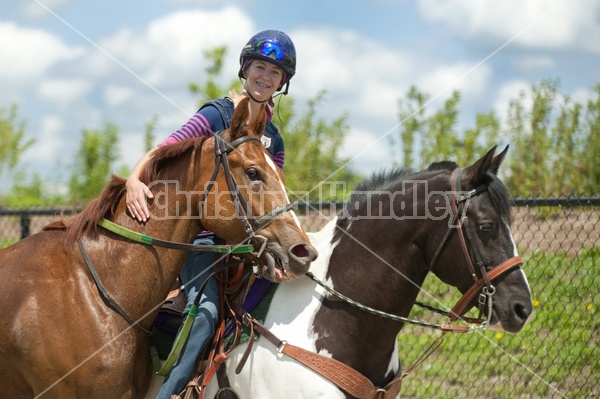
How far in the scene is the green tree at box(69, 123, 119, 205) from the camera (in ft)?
66.8

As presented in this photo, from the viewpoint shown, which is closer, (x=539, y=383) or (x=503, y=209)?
(x=503, y=209)

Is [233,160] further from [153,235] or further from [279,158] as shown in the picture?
→ [279,158]

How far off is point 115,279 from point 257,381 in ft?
3.43

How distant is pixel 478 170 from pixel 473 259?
1.67ft

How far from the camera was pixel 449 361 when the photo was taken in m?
7.81

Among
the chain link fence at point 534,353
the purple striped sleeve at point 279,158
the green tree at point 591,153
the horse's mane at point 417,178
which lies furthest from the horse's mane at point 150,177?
the green tree at point 591,153

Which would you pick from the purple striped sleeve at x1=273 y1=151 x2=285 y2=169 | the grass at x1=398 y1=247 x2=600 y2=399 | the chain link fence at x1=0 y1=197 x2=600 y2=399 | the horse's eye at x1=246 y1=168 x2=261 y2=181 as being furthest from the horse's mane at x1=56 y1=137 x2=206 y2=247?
the grass at x1=398 y1=247 x2=600 y2=399

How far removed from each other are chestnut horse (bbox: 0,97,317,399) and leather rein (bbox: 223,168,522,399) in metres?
0.46

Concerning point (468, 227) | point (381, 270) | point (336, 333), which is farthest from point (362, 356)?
point (468, 227)

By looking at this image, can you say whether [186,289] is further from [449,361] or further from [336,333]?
[449,361]

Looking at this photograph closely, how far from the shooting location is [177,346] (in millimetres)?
4254

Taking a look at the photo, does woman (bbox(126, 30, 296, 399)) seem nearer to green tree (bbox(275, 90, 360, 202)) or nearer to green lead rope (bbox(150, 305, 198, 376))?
green lead rope (bbox(150, 305, 198, 376))

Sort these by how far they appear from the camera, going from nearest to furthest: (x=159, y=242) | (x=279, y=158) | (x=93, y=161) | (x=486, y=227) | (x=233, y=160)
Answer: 1. (x=486, y=227)
2. (x=233, y=160)
3. (x=159, y=242)
4. (x=279, y=158)
5. (x=93, y=161)

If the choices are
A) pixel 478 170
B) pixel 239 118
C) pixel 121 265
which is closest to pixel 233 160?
pixel 239 118
